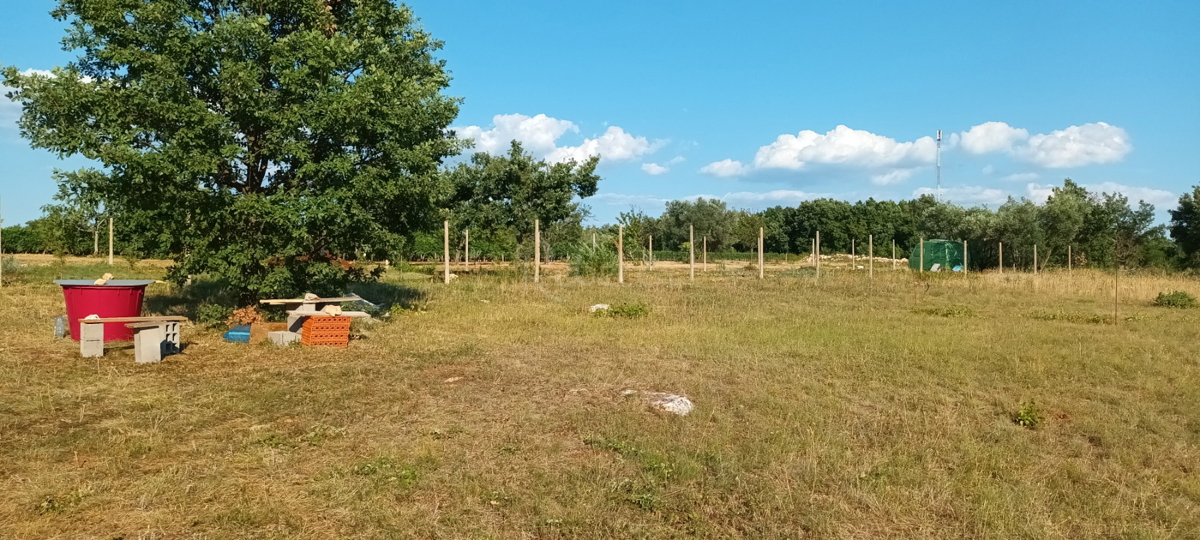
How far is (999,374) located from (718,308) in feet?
21.7

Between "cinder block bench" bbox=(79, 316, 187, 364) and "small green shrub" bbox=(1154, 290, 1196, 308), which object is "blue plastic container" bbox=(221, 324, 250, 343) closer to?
"cinder block bench" bbox=(79, 316, 187, 364)

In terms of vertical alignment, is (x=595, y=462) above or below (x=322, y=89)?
below

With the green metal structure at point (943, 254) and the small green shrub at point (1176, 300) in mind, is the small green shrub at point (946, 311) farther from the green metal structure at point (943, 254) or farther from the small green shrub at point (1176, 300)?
the green metal structure at point (943, 254)

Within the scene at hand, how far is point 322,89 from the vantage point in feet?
33.9

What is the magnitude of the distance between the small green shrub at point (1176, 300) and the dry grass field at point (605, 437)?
6.74 m

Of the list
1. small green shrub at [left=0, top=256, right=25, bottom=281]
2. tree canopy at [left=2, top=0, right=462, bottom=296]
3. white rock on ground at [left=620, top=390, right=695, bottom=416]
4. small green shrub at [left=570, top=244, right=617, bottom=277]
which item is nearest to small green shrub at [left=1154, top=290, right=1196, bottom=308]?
small green shrub at [left=570, top=244, right=617, bottom=277]

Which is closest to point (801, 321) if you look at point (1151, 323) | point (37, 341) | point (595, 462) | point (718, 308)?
point (718, 308)

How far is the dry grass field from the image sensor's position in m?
3.80

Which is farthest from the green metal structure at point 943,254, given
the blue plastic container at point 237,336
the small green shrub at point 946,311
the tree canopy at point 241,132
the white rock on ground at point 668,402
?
the blue plastic container at point 237,336

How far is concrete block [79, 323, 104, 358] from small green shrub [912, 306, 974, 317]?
1336cm

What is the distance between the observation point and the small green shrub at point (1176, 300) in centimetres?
1580

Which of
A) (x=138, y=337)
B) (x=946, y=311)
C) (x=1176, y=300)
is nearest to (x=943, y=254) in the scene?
(x=1176, y=300)

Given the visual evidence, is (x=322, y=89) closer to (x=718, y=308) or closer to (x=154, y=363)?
(x=154, y=363)

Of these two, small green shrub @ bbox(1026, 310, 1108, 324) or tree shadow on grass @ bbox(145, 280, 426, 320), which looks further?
small green shrub @ bbox(1026, 310, 1108, 324)
